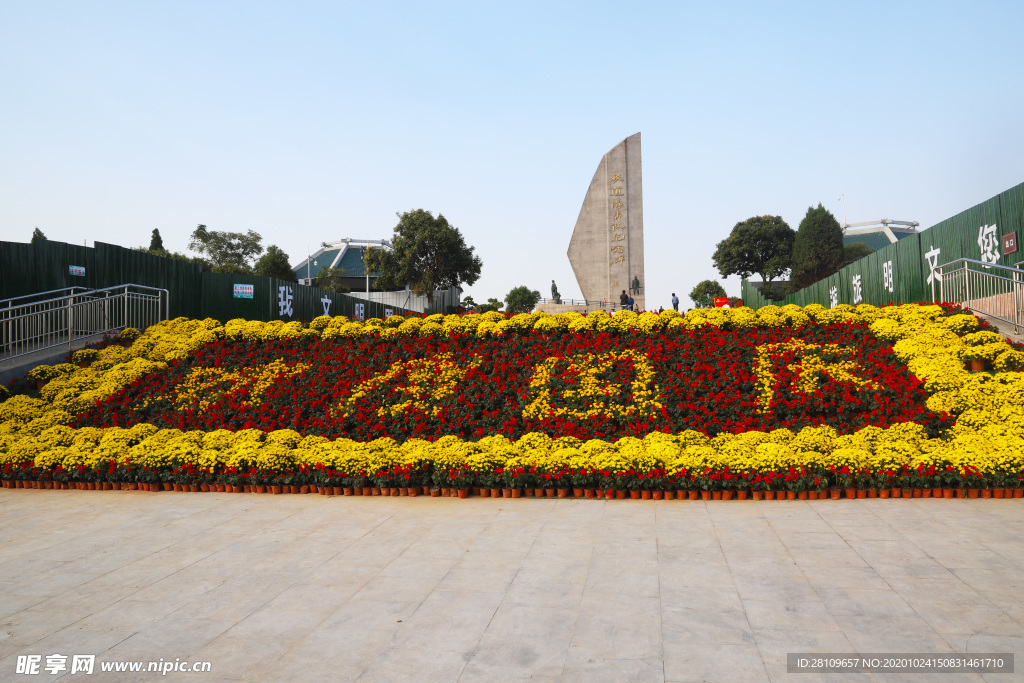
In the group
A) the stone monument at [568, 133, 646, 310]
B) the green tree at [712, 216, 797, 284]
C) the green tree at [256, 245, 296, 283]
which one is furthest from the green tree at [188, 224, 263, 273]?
the green tree at [712, 216, 797, 284]

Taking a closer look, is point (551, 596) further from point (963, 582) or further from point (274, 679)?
point (963, 582)

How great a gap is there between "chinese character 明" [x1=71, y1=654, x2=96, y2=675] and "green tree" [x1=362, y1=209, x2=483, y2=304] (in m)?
43.6

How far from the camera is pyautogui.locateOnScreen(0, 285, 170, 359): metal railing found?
37.8 ft

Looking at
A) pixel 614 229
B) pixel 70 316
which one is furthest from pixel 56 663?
pixel 614 229

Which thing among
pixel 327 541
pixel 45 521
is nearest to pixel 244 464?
pixel 45 521

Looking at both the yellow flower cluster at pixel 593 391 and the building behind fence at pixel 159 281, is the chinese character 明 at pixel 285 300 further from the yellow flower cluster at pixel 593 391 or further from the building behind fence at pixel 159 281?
the yellow flower cluster at pixel 593 391

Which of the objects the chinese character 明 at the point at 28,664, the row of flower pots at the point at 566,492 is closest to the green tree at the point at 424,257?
the row of flower pots at the point at 566,492

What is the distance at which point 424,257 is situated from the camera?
46.7m

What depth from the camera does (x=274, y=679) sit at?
3.11 m

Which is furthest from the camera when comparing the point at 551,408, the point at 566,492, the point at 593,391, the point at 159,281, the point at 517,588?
the point at 159,281

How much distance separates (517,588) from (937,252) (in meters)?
14.8

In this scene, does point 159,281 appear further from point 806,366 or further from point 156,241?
point 156,241

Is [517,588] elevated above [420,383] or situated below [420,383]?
below

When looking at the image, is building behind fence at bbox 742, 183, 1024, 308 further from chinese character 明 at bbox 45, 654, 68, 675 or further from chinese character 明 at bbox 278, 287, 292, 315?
chinese character 明 at bbox 278, 287, 292, 315
